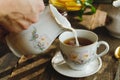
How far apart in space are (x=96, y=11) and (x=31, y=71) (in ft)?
1.57

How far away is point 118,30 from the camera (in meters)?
0.87

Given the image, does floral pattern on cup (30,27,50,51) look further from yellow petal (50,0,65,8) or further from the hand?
yellow petal (50,0,65,8)

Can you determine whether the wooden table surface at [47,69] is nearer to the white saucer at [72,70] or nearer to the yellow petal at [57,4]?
the white saucer at [72,70]

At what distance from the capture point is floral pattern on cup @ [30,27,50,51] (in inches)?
25.9

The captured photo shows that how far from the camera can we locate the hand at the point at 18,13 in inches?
23.1

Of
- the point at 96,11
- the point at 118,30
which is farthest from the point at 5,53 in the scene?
the point at 118,30

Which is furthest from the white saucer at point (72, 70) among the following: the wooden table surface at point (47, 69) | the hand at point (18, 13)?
the hand at point (18, 13)

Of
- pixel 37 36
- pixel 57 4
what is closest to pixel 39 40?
pixel 37 36

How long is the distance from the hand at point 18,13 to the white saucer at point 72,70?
190mm

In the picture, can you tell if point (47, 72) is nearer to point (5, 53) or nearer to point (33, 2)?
point (33, 2)

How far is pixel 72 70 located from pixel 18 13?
0.80ft

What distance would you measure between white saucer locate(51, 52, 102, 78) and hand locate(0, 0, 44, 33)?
0.19 metres

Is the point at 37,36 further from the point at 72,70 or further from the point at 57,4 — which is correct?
the point at 57,4

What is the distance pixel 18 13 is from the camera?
596mm
